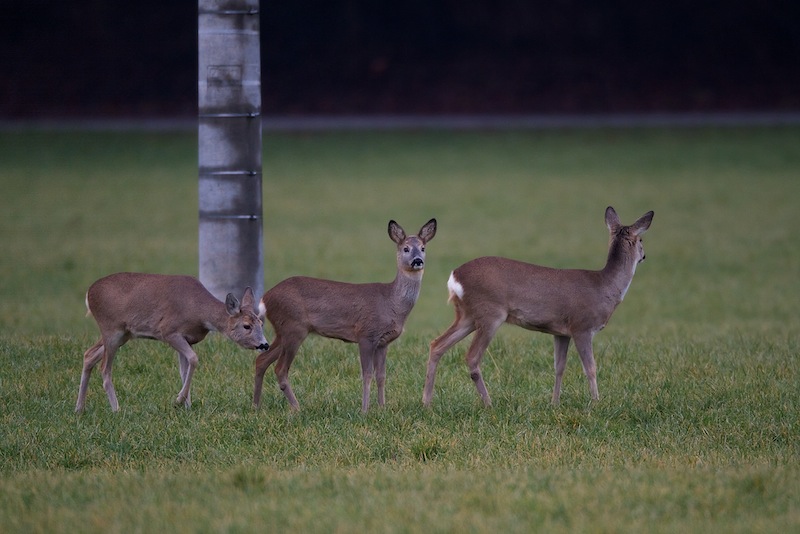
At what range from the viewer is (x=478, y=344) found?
7816 mm

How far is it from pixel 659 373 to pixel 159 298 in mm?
3581

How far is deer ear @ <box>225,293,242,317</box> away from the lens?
7488mm

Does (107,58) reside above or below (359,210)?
above

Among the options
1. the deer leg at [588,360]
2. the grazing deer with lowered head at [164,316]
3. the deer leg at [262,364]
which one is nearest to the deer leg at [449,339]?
the deer leg at [588,360]

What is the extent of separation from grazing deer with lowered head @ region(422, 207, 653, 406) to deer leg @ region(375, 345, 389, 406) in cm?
30

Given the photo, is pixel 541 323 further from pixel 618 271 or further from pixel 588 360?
pixel 618 271

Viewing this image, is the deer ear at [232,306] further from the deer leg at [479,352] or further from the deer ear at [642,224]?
the deer ear at [642,224]

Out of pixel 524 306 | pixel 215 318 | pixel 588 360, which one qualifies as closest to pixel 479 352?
pixel 524 306

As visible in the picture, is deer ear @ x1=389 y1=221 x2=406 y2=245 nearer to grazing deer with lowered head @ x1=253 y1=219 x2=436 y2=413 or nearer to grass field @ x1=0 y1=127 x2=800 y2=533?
grazing deer with lowered head @ x1=253 y1=219 x2=436 y2=413

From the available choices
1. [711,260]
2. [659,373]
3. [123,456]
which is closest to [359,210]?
[711,260]

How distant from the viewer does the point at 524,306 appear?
7.82 m

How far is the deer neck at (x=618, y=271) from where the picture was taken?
816cm

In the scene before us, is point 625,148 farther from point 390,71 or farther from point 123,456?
point 123,456

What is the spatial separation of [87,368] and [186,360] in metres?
0.63
